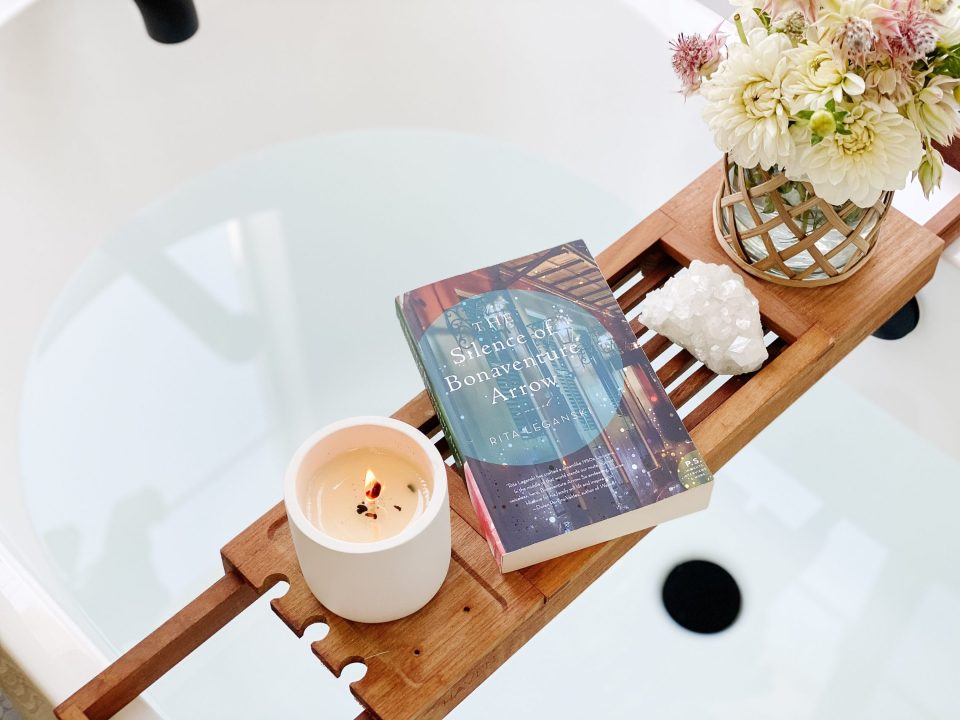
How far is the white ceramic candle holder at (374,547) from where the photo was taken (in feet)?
1.97

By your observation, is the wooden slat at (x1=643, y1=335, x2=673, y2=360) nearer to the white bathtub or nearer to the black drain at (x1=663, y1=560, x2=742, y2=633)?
the white bathtub

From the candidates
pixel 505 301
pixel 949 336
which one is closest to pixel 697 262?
pixel 505 301

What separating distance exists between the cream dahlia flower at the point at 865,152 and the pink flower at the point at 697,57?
97 mm

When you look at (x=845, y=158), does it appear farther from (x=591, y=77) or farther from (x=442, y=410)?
(x=591, y=77)

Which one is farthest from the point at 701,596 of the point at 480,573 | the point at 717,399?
the point at 480,573

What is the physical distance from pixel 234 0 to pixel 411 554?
1004 mm

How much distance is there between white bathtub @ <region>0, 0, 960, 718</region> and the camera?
1.20 meters

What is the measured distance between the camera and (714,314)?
2.57 ft

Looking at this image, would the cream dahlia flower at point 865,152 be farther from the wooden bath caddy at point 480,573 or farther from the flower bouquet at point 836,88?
the wooden bath caddy at point 480,573

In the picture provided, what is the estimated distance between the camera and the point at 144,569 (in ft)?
4.13

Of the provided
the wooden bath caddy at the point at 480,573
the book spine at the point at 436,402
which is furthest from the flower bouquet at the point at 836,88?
the book spine at the point at 436,402

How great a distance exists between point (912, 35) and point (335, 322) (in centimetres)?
96

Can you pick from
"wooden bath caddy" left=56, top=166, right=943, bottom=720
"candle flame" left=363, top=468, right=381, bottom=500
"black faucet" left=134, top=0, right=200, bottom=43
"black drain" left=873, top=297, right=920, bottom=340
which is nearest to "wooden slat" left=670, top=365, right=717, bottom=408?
"wooden bath caddy" left=56, top=166, right=943, bottom=720

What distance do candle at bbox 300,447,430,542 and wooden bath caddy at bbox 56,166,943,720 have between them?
0.29 feet
